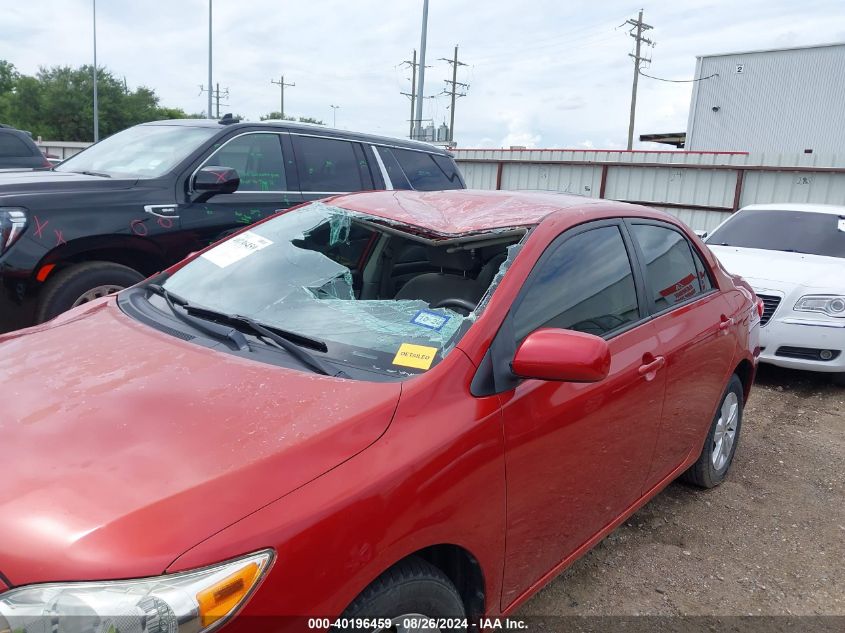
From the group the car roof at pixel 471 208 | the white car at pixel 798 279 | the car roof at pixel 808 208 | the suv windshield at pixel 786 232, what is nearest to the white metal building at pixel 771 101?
the car roof at pixel 808 208

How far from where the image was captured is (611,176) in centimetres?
1944

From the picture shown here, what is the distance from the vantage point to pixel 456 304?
8.00 ft

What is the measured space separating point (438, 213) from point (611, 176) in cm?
1798

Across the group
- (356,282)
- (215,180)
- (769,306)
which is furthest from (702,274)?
(215,180)

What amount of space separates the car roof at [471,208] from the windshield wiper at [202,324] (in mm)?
822

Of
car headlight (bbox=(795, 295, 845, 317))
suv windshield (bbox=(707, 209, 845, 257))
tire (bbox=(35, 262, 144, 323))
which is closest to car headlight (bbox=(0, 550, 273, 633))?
tire (bbox=(35, 262, 144, 323))

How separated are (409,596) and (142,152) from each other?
4606 millimetres

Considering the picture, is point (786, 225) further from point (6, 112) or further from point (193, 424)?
point (6, 112)

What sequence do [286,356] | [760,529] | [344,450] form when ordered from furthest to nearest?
[760,529], [286,356], [344,450]

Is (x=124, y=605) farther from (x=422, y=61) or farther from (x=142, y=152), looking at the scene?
(x=422, y=61)

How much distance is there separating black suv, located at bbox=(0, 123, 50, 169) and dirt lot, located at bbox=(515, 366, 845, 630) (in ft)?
29.5

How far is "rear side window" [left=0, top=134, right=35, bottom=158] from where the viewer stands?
9145 mm

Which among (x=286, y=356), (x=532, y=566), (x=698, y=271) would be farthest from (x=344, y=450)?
(x=698, y=271)

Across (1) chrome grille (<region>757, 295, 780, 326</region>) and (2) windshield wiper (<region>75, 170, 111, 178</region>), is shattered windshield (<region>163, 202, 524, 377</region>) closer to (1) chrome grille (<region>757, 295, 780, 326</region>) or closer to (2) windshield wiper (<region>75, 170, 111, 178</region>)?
(2) windshield wiper (<region>75, 170, 111, 178</region>)
